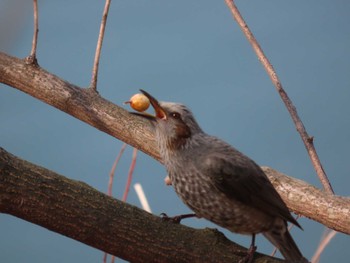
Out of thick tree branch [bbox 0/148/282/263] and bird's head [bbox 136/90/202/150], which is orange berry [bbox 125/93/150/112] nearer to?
bird's head [bbox 136/90/202/150]

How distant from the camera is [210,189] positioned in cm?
301

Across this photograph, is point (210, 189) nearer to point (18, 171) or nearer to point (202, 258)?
point (202, 258)

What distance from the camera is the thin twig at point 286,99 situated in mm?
3590

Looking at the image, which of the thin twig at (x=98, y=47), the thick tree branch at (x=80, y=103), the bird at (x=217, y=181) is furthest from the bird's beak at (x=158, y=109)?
the thin twig at (x=98, y=47)

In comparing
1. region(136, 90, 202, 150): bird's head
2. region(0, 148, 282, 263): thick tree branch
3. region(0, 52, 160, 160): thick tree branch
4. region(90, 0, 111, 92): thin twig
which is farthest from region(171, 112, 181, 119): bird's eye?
region(90, 0, 111, 92): thin twig

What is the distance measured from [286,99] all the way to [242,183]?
0.80 meters

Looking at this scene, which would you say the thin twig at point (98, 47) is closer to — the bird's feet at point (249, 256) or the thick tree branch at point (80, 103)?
the thick tree branch at point (80, 103)

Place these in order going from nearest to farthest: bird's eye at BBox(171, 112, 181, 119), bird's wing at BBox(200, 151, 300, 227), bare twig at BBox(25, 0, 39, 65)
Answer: bird's wing at BBox(200, 151, 300, 227)
bird's eye at BBox(171, 112, 181, 119)
bare twig at BBox(25, 0, 39, 65)

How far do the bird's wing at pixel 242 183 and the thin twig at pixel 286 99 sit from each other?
57cm

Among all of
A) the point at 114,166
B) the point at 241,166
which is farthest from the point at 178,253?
the point at 114,166

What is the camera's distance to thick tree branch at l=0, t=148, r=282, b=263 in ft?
8.32

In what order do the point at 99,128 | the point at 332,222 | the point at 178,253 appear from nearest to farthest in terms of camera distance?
1. the point at 178,253
2. the point at 332,222
3. the point at 99,128

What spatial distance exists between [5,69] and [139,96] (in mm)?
1037

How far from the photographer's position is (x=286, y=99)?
3.64m
